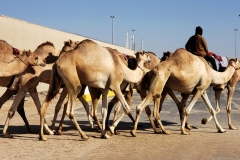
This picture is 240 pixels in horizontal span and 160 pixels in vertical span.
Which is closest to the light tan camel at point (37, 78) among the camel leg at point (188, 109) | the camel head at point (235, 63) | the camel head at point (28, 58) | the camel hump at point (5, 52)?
the camel head at point (28, 58)

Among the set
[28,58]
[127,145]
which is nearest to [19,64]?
[28,58]

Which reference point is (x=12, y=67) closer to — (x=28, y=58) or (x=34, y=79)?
(x=28, y=58)

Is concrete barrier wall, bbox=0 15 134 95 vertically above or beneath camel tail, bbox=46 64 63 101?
above

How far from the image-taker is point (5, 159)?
809 cm

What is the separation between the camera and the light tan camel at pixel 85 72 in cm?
1010

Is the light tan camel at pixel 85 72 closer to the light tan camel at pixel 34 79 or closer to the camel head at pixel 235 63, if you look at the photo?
the light tan camel at pixel 34 79

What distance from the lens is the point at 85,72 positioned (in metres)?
10.2

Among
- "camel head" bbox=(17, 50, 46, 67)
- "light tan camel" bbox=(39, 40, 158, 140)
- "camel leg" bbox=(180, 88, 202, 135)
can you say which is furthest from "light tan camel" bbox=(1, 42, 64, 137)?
"camel leg" bbox=(180, 88, 202, 135)

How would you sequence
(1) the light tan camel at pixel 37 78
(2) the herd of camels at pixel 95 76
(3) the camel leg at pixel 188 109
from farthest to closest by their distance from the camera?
(3) the camel leg at pixel 188 109, (1) the light tan camel at pixel 37 78, (2) the herd of camels at pixel 95 76

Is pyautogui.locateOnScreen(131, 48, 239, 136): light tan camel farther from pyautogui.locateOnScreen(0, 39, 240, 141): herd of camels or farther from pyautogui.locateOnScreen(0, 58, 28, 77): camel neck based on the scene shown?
pyautogui.locateOnScreen(0, 58, 28, 77): camel neck

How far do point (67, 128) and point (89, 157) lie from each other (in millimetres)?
4444

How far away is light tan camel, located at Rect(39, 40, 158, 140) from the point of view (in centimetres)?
1010

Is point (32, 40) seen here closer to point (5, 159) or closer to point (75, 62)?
point (75, 62)

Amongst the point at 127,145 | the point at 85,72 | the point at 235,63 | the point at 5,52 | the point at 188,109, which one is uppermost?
the point at 5,52
